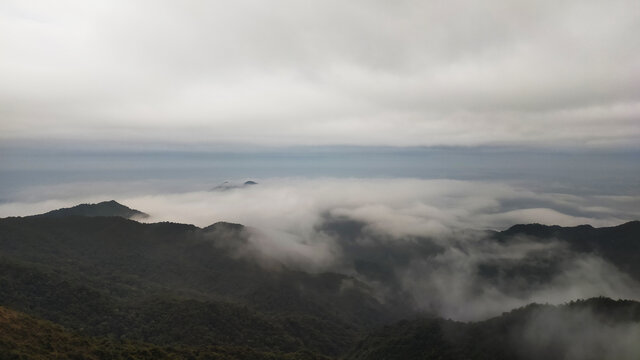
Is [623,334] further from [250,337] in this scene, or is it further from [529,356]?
[250,337]

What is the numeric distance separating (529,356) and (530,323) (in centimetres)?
1961

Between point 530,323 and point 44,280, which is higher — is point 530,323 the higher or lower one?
the lower one

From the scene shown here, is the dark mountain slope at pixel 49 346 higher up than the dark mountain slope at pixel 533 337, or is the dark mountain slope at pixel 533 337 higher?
the dark mountain slope at pixel 49 346

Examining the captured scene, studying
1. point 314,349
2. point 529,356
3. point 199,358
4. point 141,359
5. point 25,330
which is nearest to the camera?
point 25,330

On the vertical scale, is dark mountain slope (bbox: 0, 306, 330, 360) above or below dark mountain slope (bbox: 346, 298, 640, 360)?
above

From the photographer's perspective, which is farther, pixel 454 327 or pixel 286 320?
pixel 286 320

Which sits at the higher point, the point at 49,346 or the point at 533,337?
the point at 49,346

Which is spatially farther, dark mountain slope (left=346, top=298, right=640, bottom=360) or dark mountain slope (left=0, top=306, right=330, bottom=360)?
dark mountain slope (left=346, top=298, right=640, bottom=360)

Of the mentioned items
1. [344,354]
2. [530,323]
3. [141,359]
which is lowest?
[344,354]

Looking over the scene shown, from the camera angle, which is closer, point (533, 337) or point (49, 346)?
point (49, 346)

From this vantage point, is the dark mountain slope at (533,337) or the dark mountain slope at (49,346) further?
the dark mountain slope at (533,337)

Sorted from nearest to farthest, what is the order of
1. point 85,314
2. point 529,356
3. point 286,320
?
point 529,356 < point 85,314 < point 286,320

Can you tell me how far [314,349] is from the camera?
17188 centimetres

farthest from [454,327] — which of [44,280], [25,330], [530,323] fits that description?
[44,280]
